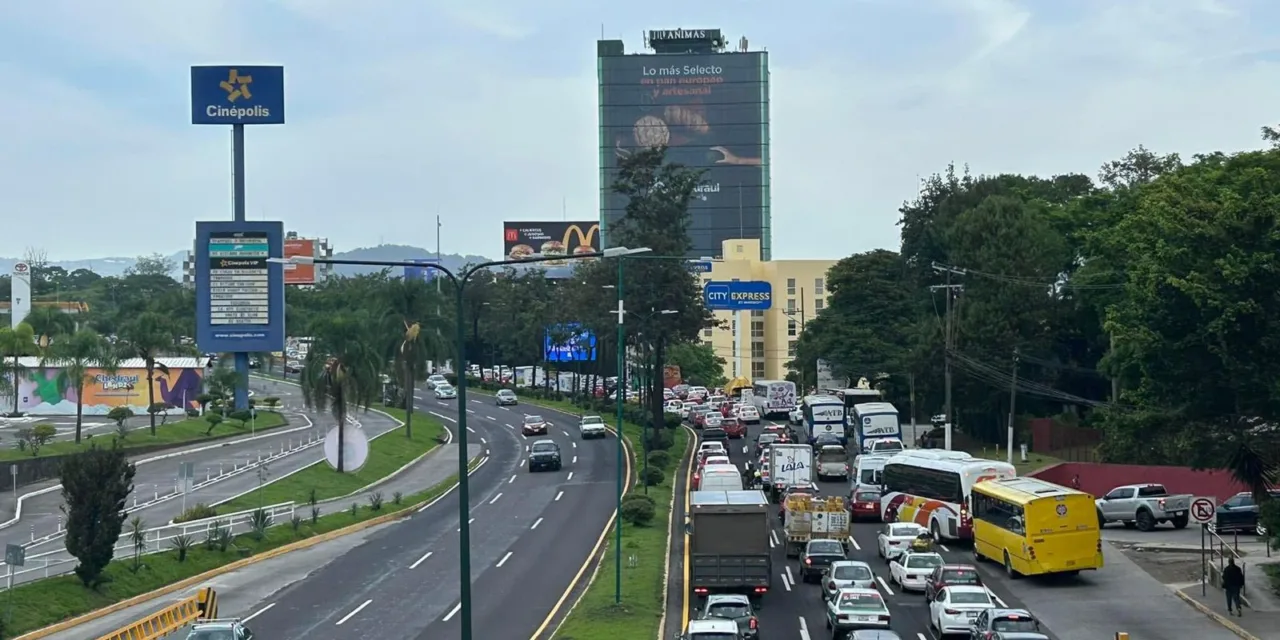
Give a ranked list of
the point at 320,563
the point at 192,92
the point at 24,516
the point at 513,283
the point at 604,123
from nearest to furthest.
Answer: the point at 320,563 < the point at 24,516 < the point at 192,92 < the point at 513,283 < the point at 604,123

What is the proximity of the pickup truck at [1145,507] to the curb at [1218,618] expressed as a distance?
13.3 meters

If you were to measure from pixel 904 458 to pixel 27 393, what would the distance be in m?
63.7

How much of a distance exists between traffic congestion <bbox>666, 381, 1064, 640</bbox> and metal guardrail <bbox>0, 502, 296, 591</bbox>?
1606cm

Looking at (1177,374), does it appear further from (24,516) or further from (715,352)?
(715,352)

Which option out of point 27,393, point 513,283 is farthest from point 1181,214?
point 513,283

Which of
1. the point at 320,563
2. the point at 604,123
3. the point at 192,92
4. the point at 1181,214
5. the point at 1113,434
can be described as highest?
the point at 604,123

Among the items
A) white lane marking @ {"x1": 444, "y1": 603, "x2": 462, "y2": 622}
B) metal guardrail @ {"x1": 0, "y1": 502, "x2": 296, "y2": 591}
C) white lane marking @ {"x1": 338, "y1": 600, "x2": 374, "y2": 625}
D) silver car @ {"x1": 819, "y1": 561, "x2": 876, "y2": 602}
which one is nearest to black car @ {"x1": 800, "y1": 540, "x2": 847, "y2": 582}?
silver car @ {"x1": 819, "y1": 561, "x2": 876, "y2": 602}

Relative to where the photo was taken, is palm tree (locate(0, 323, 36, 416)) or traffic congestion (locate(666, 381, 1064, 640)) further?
palm tree (locate(0, 323, 36, 416))

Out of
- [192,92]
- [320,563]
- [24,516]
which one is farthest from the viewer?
[192,92]

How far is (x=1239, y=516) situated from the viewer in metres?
45.3

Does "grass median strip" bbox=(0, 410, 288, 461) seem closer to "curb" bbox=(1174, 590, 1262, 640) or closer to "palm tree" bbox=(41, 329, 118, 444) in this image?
"palm tree" bbox=(41, 329, 118, 444)

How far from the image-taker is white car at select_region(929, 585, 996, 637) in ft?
96.2

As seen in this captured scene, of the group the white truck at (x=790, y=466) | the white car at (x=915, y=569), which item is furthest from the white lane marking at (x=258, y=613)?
the white truck at (x=790, y=466)

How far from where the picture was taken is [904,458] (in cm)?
5084
